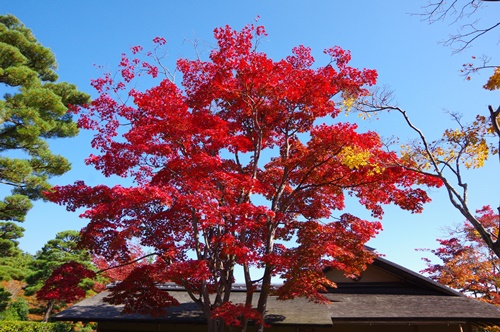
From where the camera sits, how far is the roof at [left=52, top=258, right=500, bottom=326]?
36.3 ft

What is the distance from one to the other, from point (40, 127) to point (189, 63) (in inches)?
313

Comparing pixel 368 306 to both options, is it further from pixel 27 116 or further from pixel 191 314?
pixel 27 116

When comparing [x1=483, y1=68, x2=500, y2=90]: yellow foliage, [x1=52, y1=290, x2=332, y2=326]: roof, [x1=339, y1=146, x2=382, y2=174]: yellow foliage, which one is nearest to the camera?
[x1=483, y1=68, x2=500, y2=90]: yellow foliage

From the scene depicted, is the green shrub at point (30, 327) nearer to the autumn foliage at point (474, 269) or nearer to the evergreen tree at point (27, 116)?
the evergreen tree at point (27, 116)

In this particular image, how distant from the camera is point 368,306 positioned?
1209 cm

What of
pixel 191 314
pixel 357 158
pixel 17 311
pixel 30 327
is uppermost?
pixel 357 158

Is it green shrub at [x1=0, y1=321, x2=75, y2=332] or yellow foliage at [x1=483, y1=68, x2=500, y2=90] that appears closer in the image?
yellow foliage at [x1=483, y1=68, x2=500, y2=90]

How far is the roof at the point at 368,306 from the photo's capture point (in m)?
11.1

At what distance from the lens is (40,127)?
1496 centimetres

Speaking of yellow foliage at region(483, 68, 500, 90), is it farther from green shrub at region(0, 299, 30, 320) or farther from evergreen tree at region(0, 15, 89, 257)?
green shrub at region(0, 299, 30, 320)

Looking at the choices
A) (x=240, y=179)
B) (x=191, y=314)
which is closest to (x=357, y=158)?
(x=240, y=179)

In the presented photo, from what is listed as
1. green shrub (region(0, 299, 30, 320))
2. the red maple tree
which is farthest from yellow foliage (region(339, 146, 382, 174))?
green shrub (region(0, 299, 30, 320))

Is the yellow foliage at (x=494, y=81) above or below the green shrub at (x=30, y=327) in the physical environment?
above

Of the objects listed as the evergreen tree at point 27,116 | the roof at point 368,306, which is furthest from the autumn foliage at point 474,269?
the evergreen tree at point 27,116
